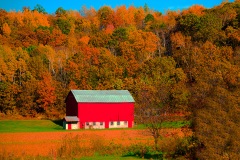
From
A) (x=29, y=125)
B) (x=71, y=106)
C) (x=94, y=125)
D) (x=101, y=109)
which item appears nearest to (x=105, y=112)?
(x=101, y=109)

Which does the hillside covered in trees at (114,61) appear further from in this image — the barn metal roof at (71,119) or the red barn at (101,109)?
the barn metal roof at (71,119)

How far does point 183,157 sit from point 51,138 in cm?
2148

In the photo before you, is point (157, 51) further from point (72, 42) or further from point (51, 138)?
point (51, 138)

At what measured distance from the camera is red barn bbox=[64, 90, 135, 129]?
66562 millimetres

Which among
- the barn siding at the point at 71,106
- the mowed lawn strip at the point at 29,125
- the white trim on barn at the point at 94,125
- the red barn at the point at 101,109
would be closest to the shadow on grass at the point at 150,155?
the mowed lawn strip at the point at 29,125

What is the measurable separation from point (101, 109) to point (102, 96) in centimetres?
240

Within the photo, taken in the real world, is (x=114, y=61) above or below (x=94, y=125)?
above

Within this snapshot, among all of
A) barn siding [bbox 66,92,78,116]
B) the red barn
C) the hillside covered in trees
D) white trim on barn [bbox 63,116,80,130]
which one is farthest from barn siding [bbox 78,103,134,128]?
the hillside covered in trees

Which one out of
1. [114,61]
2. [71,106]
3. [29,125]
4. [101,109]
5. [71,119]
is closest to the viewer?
[71,119]

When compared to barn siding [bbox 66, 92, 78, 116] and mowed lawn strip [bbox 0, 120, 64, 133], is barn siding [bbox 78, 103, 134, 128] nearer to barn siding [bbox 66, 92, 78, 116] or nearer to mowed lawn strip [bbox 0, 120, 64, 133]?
barn siding [bbox 66, 92, 78, 116]

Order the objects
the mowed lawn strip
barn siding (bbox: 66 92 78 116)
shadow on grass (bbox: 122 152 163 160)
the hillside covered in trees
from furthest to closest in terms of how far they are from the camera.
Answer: the hillside covered in trees
barn siding (bbox: 66 92 78 116)
the mowed lawn strip
shadow on grass (bbox: 122 152 163 160)

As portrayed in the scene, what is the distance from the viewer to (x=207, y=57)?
78.6 metres

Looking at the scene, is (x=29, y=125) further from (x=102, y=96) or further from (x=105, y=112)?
(x=102, y=96)

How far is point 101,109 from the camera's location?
67.5 metres
